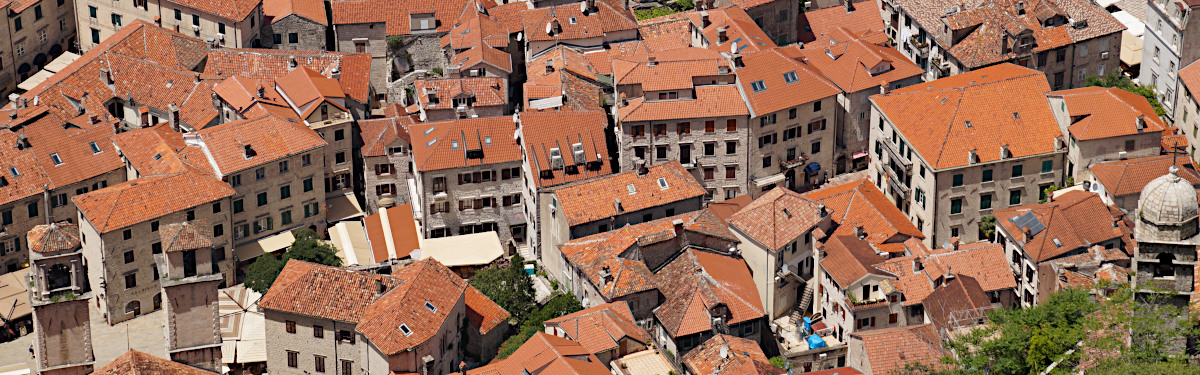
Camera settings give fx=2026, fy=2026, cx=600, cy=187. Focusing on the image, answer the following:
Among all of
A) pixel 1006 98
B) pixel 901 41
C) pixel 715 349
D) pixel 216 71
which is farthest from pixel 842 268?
pixel 216 71

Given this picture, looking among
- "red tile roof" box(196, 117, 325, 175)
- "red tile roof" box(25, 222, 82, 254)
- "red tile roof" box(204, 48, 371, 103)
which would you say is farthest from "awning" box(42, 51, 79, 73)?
"red tile roof" box(25, 222, 82, 254)

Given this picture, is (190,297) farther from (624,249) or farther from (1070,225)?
(1070,225)

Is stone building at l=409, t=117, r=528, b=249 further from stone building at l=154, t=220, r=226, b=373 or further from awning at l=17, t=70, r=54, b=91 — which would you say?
awning at l=17, t=70, r=54, b=91

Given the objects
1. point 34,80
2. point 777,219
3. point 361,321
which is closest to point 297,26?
point 34,80

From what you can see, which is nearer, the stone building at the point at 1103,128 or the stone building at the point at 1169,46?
the stone building at the point at 1103,128

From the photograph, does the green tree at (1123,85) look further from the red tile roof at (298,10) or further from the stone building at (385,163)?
→ the red tile roof at (298,10)

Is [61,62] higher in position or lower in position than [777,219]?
higher

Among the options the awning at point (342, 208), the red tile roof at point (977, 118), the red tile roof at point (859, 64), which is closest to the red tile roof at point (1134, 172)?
the red tile roof at point (977, 118)
